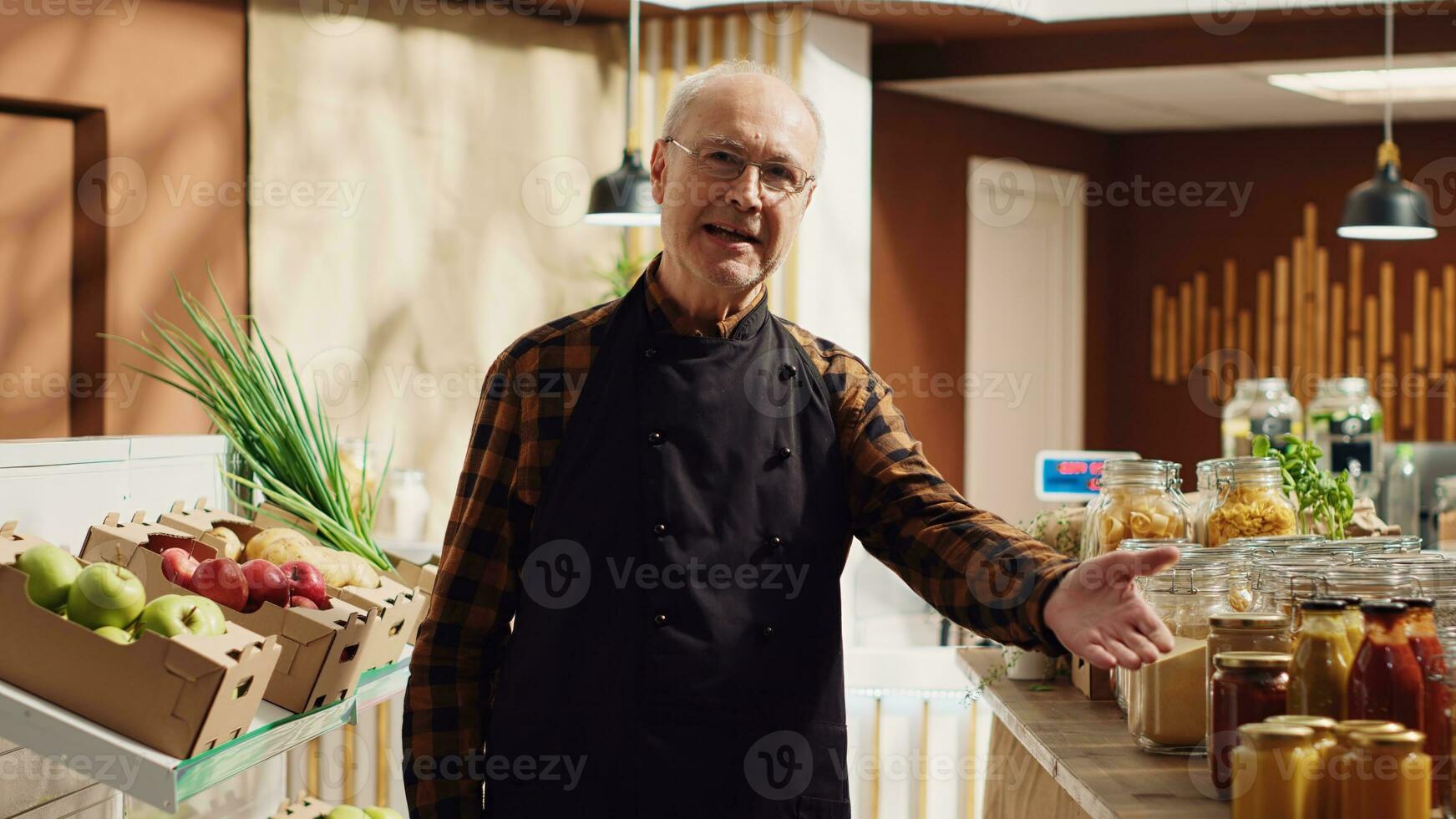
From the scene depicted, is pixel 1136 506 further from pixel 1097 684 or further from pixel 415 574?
pixel 415 574

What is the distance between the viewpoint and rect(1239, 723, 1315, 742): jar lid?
3.67 ft

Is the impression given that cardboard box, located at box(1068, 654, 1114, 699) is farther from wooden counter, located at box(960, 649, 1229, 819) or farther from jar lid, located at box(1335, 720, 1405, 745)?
jar lid, located at box(1335, 720, 1405, 745)

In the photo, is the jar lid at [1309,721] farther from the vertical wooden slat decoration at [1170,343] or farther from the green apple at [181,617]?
the vertical wooden slat decoration at [1170,343]

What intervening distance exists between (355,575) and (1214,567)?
1.20m

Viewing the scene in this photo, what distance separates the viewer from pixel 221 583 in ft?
5.41

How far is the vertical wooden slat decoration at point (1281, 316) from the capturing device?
633cm

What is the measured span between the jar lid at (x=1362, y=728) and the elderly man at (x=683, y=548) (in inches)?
13.4

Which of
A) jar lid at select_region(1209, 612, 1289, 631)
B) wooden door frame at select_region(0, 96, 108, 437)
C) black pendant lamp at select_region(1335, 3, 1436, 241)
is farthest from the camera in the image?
black pendant lamp at select_region(1335, 3, 1436, 241)

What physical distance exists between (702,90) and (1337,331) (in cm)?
563

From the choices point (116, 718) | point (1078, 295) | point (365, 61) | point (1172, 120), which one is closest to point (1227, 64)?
point (1172, 120)

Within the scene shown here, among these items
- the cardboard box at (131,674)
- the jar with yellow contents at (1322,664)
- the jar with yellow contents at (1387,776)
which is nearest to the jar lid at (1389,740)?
the jar with yellow contents at (1387,776)

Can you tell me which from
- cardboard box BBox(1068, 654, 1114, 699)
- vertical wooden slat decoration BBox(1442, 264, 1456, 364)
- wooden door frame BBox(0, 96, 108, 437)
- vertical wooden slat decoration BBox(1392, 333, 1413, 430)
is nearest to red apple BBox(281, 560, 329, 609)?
cardboard box BBox(1068, 654, 1114, 699)

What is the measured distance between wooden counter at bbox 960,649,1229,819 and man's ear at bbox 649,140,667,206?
789mm

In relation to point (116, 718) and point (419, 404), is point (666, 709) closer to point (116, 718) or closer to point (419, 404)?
point (116, 718)
